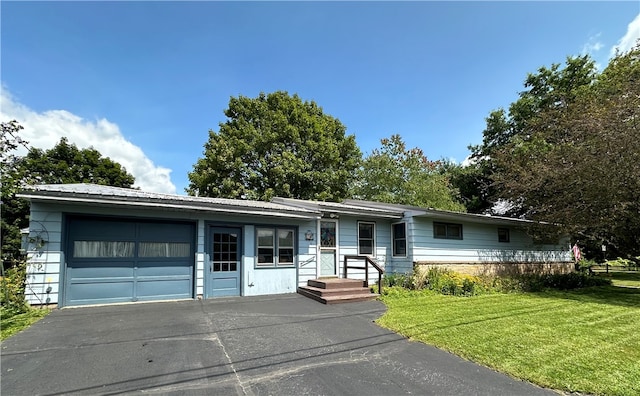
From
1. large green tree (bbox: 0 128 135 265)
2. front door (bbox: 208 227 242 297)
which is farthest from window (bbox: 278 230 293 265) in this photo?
large green tree (bbox: 0 128 135 265)

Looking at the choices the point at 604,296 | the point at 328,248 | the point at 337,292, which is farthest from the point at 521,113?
the point at 337,292

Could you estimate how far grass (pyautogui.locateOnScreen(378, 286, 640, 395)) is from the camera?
4043mm

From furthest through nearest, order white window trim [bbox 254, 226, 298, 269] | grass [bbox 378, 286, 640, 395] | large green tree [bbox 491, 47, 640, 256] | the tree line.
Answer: the tree line
large green tree [bbox 491, 47, 640, 256]
white window trim [bbox 254, 226, 298, 269]
grass [bbox 378, 286, 640, 395]

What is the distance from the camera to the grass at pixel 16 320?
18.2 ft

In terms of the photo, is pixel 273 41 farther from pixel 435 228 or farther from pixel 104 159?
pixel 104 159

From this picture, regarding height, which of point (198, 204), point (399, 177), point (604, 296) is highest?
point (399, 177)

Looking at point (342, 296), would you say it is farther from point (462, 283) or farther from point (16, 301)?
point (16, 301)

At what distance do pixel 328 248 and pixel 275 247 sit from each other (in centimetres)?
201

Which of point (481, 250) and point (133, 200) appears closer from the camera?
point (133, 200)

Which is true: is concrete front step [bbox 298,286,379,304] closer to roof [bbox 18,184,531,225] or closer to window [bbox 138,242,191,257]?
roof [bbox 18,184,531,225]

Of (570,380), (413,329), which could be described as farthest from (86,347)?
(570,380)

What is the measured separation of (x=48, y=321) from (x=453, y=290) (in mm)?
9886

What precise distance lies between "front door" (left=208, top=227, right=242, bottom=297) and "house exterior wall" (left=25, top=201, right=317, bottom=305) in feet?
0.51

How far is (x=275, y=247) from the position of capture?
987 centimetres
